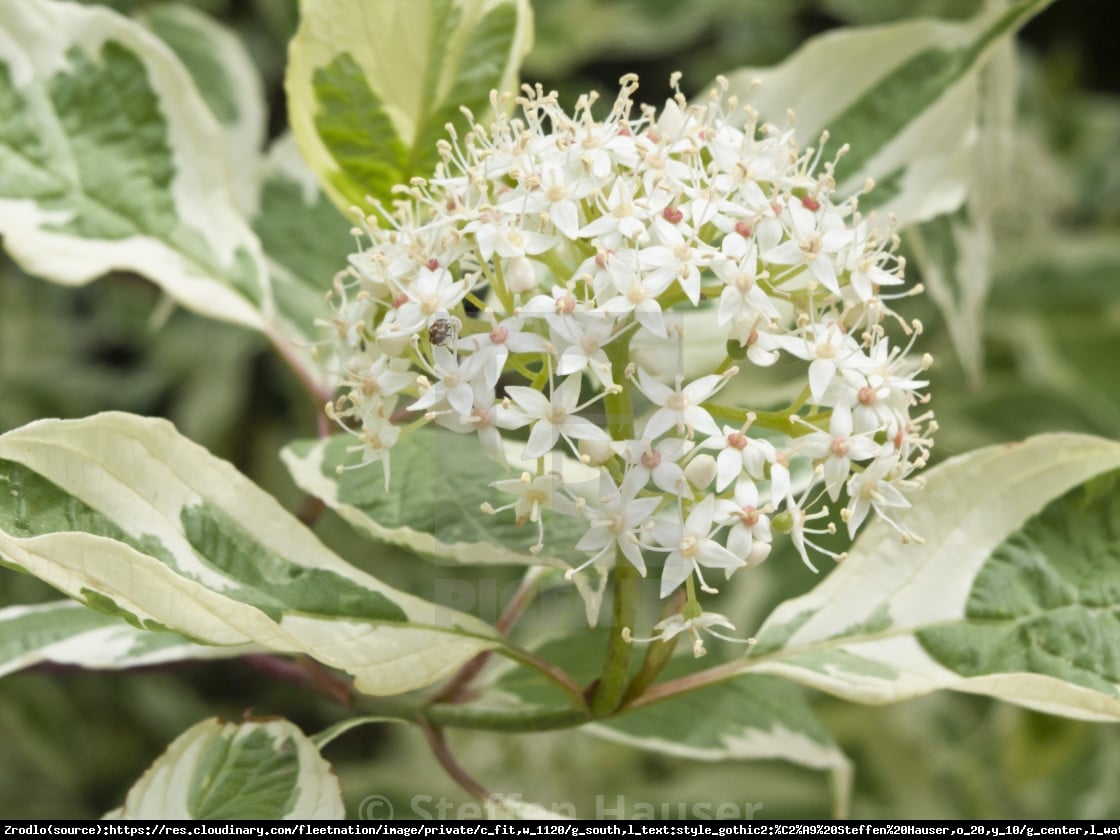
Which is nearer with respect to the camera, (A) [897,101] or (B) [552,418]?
(B) [552,418]

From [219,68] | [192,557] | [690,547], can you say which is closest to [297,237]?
[219,68]

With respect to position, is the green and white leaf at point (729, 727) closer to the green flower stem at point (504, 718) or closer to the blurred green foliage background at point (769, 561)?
the green flower stem at point (504, 718)

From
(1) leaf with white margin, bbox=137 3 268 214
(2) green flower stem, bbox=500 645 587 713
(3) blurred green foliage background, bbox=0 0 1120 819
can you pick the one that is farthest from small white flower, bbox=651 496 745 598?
(1) leaf with white margin, bbox=137 3 268 214

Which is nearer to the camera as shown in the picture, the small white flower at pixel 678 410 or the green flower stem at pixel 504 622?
the small white flower at pixel 678 410

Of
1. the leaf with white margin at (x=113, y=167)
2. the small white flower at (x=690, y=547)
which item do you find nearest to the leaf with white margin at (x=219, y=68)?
the leaf with white margin at (x=113, y=167)

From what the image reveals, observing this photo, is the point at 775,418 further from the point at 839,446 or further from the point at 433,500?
the point at 433,500

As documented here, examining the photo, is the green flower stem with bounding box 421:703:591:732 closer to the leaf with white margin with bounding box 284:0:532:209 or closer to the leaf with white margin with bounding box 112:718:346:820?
the leaf with white margin with bounding box 112:718:346:820
